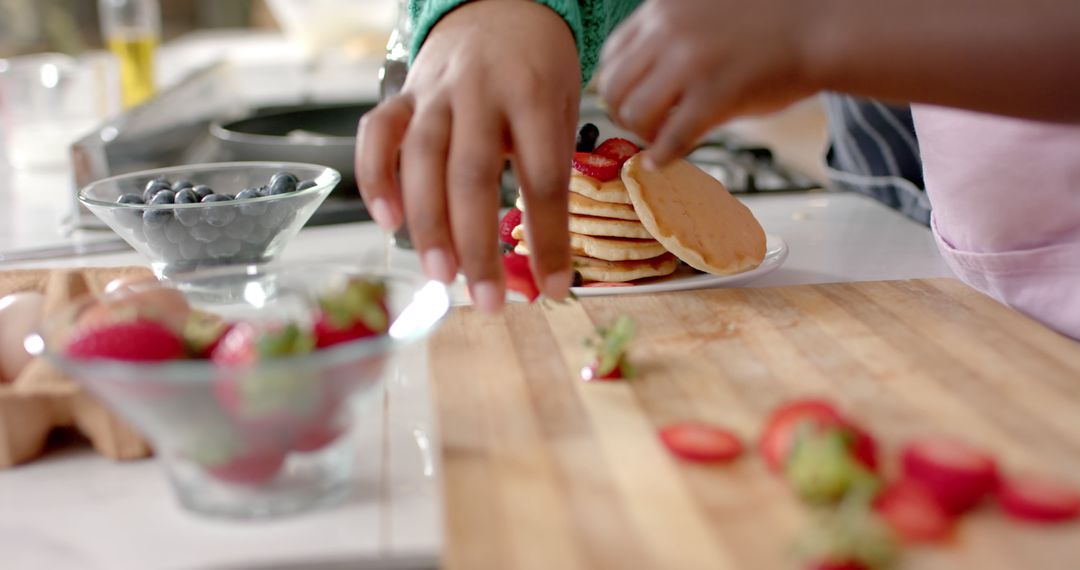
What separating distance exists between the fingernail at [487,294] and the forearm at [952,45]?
26cm

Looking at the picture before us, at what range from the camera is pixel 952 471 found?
620 mm

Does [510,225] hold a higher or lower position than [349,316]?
lower

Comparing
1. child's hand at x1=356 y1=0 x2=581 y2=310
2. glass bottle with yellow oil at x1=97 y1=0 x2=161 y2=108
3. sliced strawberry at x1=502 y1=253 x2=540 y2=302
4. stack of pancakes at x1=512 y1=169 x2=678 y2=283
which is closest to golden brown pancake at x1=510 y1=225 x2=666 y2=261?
stack of pancakes at x1=512 y1=169 x2=678 y2=283

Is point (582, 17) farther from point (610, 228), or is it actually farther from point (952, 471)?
point (952, 471)

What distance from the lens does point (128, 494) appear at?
710mm

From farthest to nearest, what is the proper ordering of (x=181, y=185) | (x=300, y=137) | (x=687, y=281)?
(x=300, y=137) → (x=181, y=185) → (x=687, y=281)

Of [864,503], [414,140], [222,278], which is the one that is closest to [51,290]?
[222,278]

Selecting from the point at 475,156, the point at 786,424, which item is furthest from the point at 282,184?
the point at 786,424

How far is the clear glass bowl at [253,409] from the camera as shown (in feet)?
1.99

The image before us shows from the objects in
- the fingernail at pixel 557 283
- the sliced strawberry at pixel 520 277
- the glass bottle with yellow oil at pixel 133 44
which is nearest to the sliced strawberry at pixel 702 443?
the fingernail at pixel 557 283

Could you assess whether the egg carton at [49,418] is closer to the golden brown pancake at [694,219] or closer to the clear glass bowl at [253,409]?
the clear glass bowl at [253,409]

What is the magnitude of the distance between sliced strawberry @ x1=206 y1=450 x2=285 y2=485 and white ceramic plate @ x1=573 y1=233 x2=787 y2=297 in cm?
43

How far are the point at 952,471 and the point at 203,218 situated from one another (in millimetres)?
762

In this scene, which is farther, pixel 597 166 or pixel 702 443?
pixel 597 166
